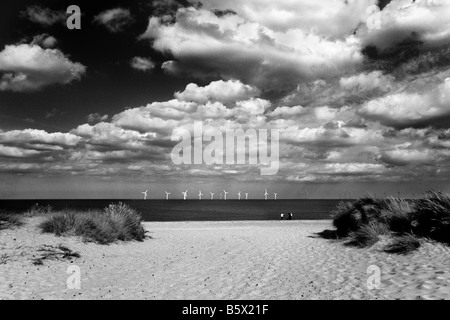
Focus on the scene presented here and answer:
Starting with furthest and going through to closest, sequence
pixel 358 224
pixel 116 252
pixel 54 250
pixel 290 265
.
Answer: pixel 358 224, pixel 116 252, pixel 54 250, pixel 290 265

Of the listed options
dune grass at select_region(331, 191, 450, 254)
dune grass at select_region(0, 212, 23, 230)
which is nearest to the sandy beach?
dune grass at select_region(0, 212, 23, 230)

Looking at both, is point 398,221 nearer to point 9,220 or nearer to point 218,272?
point 218,272

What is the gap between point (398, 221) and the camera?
16172mm

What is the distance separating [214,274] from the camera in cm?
1159

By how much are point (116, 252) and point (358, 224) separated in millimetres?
13396

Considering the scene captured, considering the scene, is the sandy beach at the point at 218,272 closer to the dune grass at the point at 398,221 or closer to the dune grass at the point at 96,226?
the dune grass at the point at 96,226

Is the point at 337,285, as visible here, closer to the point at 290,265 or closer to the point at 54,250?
the point at 290,265

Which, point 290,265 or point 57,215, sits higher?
point 57,215

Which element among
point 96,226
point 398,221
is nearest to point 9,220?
point 96,226

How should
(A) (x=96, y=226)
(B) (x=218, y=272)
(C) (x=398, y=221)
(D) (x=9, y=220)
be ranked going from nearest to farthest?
(B) (x=218, y=272) < (C) (x=398, y=221) < (D) (x=9, y=220) < (A) (x=96, y=226)

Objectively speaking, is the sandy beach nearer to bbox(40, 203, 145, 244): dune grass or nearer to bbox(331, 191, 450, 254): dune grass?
bbox(40, 203, 145, 244): dune grass

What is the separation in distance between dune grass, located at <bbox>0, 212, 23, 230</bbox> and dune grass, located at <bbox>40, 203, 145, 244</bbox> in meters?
1.33

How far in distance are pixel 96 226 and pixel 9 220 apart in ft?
14.3
